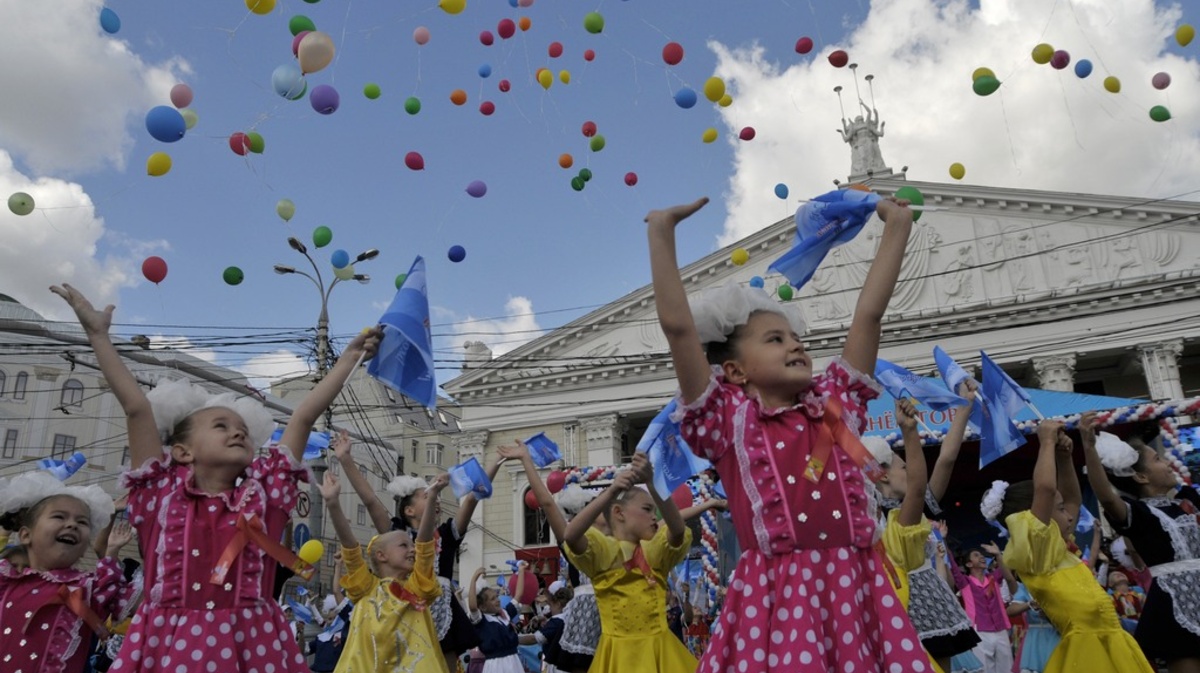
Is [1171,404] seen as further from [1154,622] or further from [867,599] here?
[867,599]

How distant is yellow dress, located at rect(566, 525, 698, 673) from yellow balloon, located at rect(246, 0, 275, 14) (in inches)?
173

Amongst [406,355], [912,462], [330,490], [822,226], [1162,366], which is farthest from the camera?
[1162,366]

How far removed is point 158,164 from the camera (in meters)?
6.54

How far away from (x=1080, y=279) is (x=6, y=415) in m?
44.5

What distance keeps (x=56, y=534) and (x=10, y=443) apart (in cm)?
4355

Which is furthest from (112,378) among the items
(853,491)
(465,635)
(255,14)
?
(255,14)

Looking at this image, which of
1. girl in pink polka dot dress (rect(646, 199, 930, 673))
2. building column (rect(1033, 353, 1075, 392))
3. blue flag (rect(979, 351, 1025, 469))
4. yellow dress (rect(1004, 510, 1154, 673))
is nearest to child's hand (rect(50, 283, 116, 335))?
girl in pink polka dot dress (rect(646, 199, 930, 673))

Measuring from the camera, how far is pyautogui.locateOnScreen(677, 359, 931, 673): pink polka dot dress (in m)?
2.35

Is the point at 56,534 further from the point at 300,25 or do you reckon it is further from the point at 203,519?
the point at 300,25

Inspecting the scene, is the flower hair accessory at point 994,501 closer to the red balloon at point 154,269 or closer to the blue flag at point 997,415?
the blue flag at point 997,415

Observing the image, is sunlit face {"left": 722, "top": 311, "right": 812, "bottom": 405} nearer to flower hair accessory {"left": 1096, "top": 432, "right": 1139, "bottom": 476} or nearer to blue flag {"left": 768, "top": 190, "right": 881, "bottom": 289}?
blue flag {"left": 768, "top": 190, "right": 881, "bottom": 289}

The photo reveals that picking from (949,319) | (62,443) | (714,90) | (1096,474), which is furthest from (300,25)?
(62,443)

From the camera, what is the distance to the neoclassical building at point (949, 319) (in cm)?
2888

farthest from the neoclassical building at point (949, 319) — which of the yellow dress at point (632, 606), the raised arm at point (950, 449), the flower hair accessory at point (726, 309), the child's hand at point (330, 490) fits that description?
the flower hair accessory at point (726, 309)
